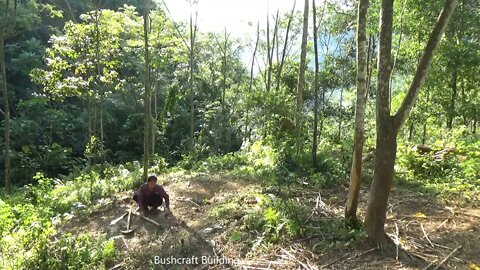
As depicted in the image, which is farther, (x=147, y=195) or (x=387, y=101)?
(x=147, y=195)

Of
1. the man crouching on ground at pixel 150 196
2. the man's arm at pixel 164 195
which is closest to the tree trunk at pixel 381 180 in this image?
the man's arm at pixel 164 195

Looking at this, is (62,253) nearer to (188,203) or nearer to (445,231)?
(188,203)

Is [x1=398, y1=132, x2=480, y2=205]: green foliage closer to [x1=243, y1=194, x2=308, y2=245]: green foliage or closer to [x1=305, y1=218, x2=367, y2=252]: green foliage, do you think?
[x1=305, y1=218, x2=367, y2=252]: green foliage

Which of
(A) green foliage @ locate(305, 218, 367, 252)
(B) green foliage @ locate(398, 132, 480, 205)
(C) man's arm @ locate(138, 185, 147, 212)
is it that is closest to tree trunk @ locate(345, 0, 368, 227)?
(A) green foliage @ locate(305, 218, 367, 252)

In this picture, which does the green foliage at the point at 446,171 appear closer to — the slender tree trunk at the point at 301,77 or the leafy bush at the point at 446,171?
the leafy bush at the point at 446,171

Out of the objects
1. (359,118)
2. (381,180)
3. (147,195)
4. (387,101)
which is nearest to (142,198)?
(147,195)

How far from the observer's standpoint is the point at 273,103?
537 inches

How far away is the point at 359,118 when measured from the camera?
6113mm

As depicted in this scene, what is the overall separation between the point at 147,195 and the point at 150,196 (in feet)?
0.21

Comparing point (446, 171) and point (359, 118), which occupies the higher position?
point (359, 118)

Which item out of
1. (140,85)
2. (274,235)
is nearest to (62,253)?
(274,235)

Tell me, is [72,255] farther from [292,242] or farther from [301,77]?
[301,77]

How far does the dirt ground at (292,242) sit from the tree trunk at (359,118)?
2.29ft

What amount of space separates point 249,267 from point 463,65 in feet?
39.6
